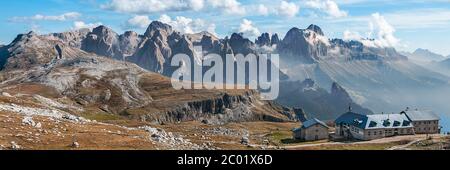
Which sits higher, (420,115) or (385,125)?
(420,115)

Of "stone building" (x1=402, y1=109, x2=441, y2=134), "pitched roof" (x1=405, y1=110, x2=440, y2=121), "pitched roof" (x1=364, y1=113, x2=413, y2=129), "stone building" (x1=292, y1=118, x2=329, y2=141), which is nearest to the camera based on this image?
"pitched roof" (x1=364, y1=113, x2=413, y2=129)

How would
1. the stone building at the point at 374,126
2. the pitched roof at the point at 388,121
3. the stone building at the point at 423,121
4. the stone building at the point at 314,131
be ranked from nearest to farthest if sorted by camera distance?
the stone building at the point at 374,126 < the pitched roof at the point at 388,121 < the stone building at the point at 314,131 < the stone building at the point at 423,121

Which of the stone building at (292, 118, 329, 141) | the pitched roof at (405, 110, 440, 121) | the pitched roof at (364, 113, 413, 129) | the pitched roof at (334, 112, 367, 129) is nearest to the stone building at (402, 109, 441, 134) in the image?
the pitched roof at (405, 110, 440, 121)

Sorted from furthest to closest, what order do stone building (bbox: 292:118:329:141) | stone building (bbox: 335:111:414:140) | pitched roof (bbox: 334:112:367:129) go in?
stone building (bbox: 292:118:329:141), pitched roof (bbox: 334:112:367:129), stone building (bbox: 335:111:414:140)

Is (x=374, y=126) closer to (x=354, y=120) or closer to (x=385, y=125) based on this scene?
(x=385, y=125)

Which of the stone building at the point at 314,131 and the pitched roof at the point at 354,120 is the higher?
the pitched roof at the point at 354,120

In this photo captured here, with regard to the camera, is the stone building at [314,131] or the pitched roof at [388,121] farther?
the stone building at [314,131]

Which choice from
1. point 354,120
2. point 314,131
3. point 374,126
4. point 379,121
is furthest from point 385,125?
point 314,131

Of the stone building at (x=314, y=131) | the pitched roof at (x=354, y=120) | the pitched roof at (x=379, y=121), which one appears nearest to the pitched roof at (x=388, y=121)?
the pitched roof at (x=379, y=121)

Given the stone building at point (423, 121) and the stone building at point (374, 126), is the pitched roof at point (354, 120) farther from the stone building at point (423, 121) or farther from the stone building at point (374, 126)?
the stone building at point (423, 121)

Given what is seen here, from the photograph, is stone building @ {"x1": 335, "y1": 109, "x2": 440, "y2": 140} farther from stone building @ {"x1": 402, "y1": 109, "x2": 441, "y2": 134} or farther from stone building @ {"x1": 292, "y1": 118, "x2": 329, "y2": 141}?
stone building @ {"x1": 292, "y1": 118, "x2": 329, "y2": 141}
